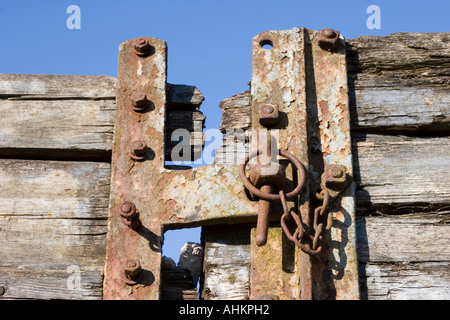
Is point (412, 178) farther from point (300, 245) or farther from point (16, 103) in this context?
point (16, 103)

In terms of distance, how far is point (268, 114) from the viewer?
8.72ft

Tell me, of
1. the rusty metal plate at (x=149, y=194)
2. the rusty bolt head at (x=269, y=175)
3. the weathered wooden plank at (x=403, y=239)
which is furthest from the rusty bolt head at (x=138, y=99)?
the weathered wooden plank at (x=403, y=239)

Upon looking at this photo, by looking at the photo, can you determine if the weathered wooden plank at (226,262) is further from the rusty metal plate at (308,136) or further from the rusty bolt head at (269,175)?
Result: the rusty bolt head at (269,175)

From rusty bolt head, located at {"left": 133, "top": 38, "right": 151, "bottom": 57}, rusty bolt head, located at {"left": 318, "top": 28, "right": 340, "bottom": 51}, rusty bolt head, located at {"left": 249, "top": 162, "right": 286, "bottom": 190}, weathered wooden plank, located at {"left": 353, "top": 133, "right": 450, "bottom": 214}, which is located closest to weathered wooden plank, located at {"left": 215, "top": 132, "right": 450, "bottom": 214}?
weathered wooden plank, located at {"left": 353, "top": 133, "right": 450, "bottom": 214}

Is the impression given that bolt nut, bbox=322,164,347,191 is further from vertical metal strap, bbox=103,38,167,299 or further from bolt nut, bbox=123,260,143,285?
bolt nut, bbox=123,260,143,285

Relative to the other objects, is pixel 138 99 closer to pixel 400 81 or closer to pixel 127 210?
pixel 127 210

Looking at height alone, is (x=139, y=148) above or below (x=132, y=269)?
above

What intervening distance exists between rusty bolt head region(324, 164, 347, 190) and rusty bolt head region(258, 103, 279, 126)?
26cm

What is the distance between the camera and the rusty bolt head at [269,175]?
97.3 inches

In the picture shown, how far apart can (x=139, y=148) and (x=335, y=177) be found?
0.67 m

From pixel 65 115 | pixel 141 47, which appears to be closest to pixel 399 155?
pixel 141 47

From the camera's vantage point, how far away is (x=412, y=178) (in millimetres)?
2693

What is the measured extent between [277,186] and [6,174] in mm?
977

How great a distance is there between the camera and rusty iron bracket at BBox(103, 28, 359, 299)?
250 centimetres
